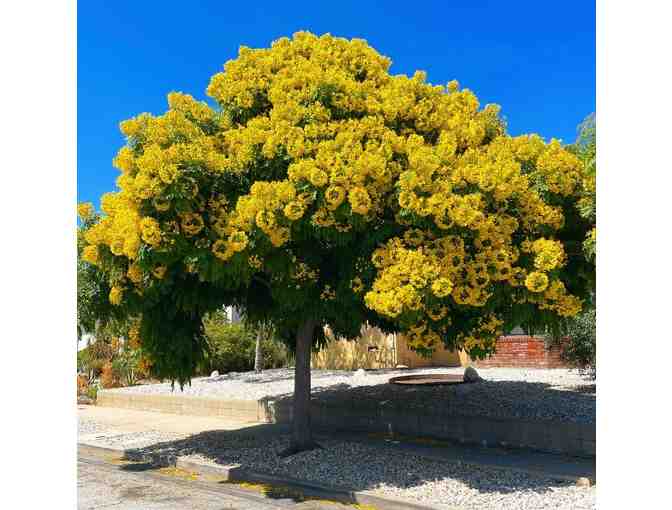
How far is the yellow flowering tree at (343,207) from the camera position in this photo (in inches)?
306

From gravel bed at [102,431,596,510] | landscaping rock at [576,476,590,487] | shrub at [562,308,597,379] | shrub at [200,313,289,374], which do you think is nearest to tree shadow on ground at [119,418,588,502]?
→ gravel bed at [102,431,596,510]

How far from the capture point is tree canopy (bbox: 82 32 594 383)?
7.77 m

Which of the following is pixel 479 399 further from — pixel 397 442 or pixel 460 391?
pixel 397 442

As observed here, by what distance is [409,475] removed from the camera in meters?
8.82

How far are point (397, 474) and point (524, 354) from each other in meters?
10.5

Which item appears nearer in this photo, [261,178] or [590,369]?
[261,178]

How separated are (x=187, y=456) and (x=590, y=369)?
8407mm

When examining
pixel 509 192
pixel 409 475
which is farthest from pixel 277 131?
pixel 409 475

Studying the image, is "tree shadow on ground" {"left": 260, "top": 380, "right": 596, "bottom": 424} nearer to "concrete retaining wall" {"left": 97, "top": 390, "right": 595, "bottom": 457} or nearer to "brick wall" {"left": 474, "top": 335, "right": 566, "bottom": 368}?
"concrete retaining wall" {"left": 97, "top": 390, "right": 595, "bottom": 457}

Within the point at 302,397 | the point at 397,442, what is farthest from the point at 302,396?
the point at 397,442

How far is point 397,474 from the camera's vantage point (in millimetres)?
8898

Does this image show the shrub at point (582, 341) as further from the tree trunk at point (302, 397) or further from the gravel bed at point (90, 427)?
the gravel bed at point (90, 427)
